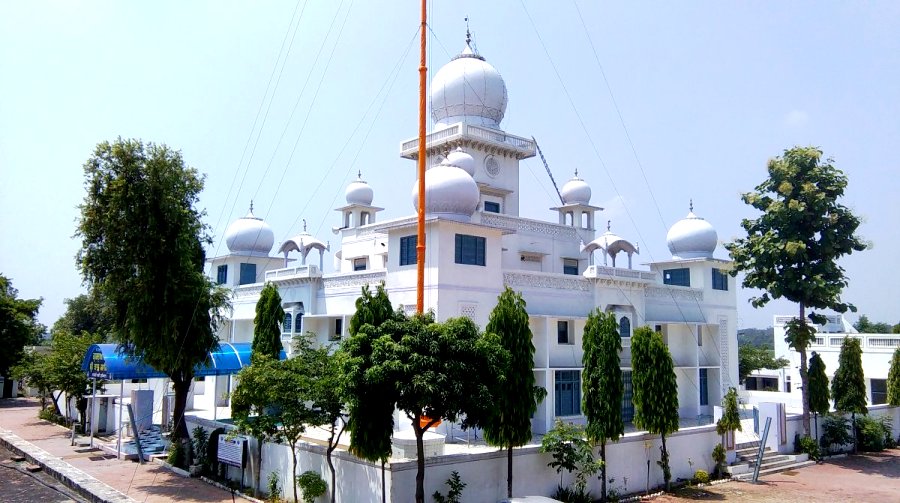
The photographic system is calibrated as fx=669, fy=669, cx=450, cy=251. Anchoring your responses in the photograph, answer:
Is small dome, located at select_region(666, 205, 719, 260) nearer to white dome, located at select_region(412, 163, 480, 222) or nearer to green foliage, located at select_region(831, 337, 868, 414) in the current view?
green foliage, located at select_region(831, 337, 868, 414)

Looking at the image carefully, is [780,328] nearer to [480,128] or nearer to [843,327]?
[843,327]

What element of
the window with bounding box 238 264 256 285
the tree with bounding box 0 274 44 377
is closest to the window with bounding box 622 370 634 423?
the window with bounding box 238 264 256 285

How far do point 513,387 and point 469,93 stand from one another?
18.9 m

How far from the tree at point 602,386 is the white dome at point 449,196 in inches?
303

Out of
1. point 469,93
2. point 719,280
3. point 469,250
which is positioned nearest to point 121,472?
point 469,250

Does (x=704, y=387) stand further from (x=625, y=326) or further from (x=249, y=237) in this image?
(x=249, y=237)

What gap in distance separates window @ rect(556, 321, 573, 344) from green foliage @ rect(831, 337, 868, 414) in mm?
10107

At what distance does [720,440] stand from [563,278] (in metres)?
7.95

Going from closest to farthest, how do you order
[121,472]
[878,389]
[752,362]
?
1. [121,472]
2. [878,389]
3. [752,362]

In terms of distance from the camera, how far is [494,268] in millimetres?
22875

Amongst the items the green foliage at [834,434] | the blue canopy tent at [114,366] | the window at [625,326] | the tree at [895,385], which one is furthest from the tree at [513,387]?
the tree at [895,385]

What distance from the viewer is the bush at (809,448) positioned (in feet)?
74.0

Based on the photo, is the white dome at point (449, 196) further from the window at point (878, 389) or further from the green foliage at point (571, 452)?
the window at point (878, 389)

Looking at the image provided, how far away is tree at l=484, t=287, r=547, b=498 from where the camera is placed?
47.3 ft
